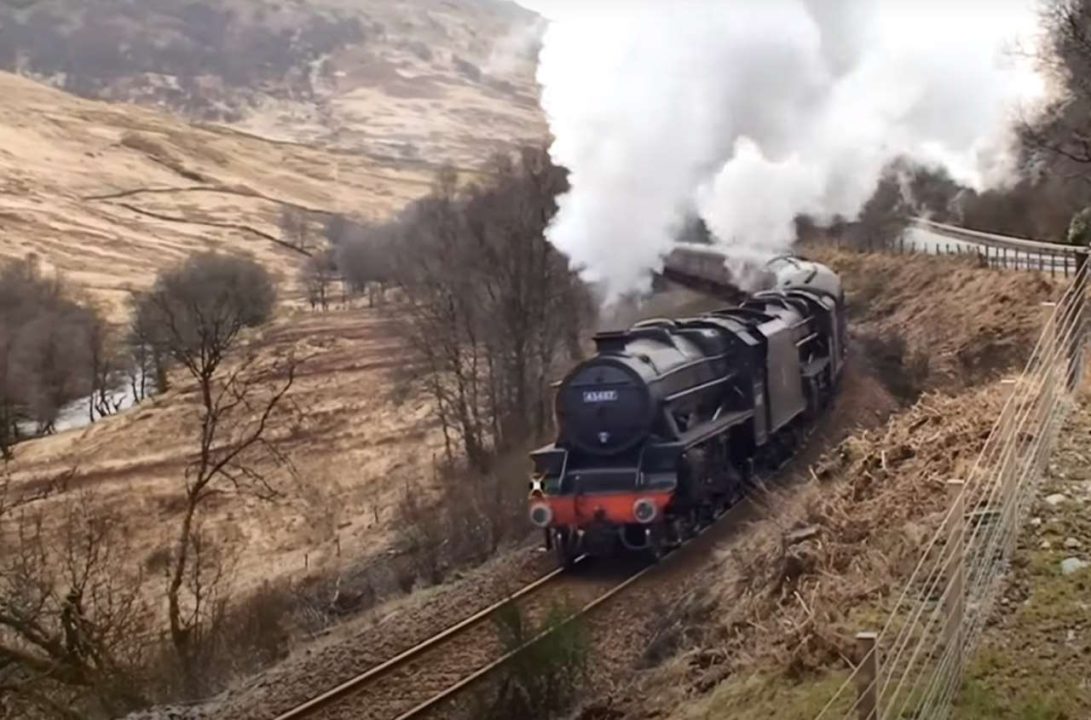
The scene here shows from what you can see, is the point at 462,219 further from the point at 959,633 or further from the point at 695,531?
the point at 959,633

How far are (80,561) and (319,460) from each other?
18852mm

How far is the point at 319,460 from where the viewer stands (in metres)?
44.3

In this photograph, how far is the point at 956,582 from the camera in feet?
25.4

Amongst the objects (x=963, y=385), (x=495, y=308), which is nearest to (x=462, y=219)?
(x=495, y=308)

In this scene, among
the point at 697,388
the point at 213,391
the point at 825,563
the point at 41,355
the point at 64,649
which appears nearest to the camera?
the point at 825,563

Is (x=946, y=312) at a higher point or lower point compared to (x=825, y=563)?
higher

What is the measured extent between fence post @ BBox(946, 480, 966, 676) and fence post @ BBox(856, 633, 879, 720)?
73.8 inches

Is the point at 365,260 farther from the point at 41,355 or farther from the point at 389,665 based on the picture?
the point at 389,665

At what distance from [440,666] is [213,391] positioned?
39.2 metres

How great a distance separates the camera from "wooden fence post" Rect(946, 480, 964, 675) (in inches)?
302

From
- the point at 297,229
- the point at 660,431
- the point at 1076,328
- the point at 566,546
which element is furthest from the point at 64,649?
the point at 297,229

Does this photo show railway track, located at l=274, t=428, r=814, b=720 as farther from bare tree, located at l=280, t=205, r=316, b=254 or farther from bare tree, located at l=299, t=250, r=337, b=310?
bare tree, located at l=280, t=205, r=316, b=254

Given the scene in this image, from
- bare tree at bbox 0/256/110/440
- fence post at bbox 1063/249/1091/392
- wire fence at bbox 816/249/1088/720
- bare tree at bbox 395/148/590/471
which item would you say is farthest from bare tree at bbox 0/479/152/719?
bare tree at bbox 0/256/110/440

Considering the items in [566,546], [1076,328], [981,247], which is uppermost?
[981,247]
